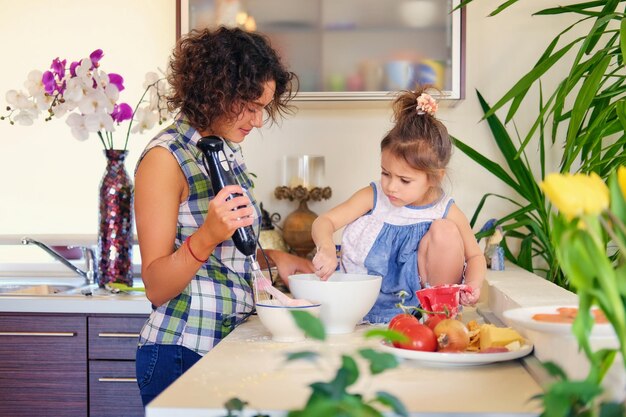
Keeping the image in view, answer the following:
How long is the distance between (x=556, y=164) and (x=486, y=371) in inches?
76.2

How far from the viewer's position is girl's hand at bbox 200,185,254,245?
1.65 metres

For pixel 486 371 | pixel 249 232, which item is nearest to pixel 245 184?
pixel 249 232

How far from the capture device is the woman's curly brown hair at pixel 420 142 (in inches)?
92.0

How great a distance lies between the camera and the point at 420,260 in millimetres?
2236

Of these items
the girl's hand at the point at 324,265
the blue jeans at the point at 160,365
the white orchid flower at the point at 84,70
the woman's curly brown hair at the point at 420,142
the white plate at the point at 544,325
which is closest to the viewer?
the white plate at the point at 544,325

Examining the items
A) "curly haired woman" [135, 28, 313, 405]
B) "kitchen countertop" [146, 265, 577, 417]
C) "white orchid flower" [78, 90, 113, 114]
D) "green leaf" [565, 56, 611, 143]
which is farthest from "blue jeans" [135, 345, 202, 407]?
"white orchid flower" [78, 90, 113, 114]

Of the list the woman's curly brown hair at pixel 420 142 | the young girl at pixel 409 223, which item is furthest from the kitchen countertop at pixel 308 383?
the woman's curly brown hair at pixel 420 142

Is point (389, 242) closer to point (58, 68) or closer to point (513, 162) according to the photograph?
point (513, 162)

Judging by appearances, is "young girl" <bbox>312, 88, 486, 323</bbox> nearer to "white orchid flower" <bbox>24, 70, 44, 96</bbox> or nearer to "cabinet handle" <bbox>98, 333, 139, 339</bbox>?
"cabinet handle" <bbox>98, 333, 139, 339</bbox>

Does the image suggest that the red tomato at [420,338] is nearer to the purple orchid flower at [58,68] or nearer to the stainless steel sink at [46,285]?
the stainless steel sink at [46,285]

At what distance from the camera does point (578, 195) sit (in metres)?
0.84

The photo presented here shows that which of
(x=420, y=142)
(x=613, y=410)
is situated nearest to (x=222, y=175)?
(x=420, y=142)

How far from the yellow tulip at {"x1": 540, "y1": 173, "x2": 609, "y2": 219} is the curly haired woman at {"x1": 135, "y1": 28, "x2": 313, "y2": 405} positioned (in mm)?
1014

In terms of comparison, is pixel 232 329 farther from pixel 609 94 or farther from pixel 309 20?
pixel 309 20
